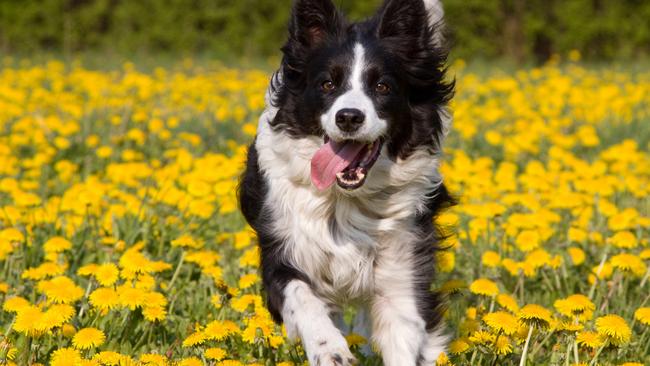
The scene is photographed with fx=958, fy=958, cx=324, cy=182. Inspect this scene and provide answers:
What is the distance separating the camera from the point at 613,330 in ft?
10.4

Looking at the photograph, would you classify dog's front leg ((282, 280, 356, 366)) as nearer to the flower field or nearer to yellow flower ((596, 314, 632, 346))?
the flower field

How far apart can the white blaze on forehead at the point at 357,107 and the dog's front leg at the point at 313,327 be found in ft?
1.97

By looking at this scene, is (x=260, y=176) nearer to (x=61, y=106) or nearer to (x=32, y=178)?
(x=32, y=178)

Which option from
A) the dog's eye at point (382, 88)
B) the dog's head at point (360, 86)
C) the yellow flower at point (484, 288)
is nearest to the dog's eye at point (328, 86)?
the dog's head at point (360, 86)

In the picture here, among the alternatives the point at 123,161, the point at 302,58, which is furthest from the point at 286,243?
the point at 123,161

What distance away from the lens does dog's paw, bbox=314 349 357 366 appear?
3.15 m

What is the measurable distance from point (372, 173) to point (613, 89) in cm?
681

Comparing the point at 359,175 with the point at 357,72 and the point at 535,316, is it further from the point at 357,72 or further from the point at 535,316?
the point at 535,316

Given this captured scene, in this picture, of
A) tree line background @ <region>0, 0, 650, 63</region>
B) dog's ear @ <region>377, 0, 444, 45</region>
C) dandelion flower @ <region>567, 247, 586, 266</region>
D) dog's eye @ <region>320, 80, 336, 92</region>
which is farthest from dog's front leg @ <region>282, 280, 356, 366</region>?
tree line background @ <region>0, 0, 650, 63</region>

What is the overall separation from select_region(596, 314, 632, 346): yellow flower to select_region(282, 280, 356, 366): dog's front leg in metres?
0.84

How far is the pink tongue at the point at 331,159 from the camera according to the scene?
3.65 metres

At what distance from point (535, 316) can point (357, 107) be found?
37.7 inches

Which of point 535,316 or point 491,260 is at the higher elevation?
point 535,316

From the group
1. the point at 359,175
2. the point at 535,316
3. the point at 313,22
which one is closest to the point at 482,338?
the point at 535,316
